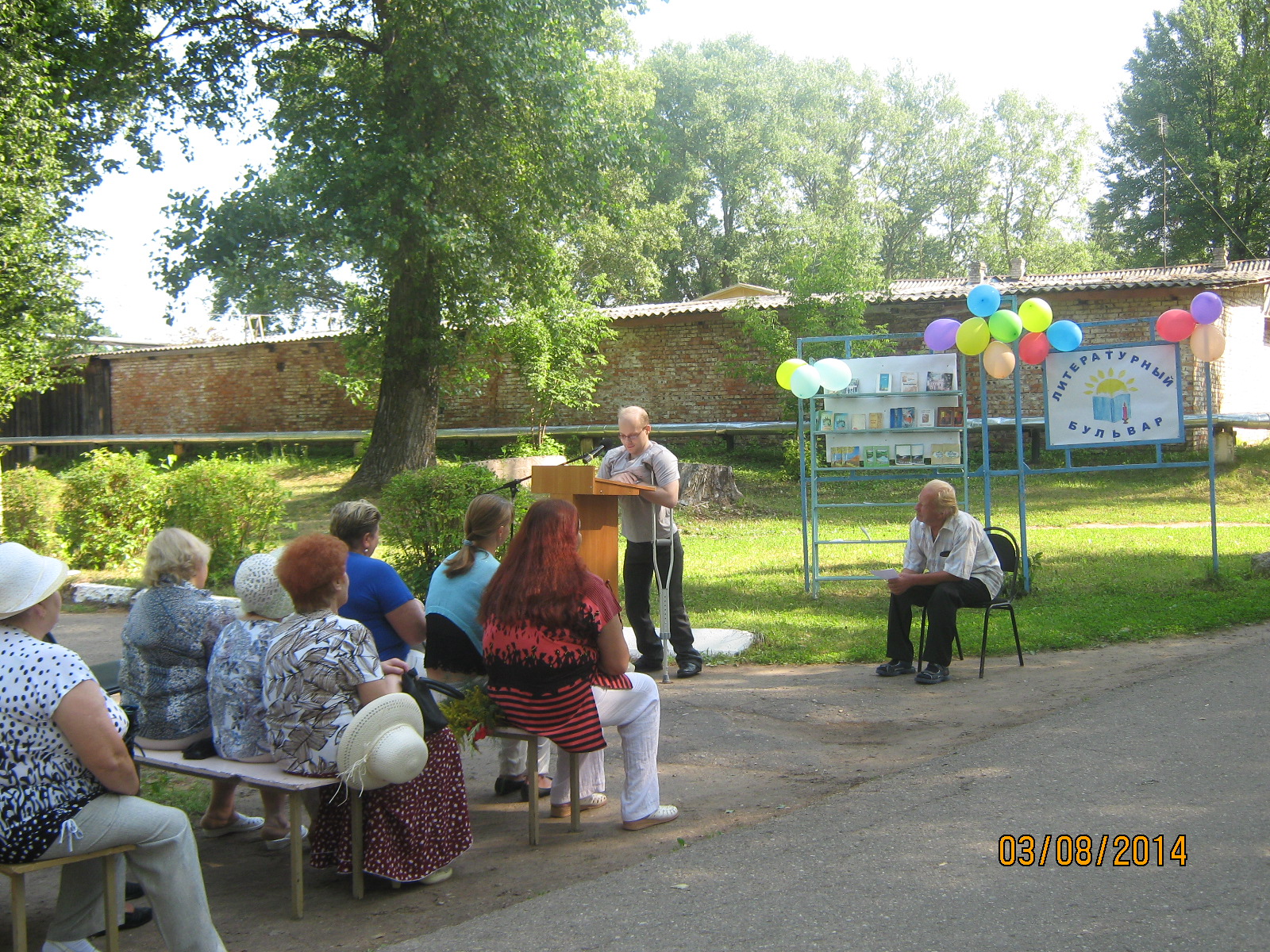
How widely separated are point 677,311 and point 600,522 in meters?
16.3

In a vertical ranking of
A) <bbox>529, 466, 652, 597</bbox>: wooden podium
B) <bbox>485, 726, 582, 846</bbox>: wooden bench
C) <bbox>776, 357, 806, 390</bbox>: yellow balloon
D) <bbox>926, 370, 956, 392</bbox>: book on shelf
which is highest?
<bbox>776, 357, 806, 390</bbox>: yellow balloon

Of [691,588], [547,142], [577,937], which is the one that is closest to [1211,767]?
[577,937]

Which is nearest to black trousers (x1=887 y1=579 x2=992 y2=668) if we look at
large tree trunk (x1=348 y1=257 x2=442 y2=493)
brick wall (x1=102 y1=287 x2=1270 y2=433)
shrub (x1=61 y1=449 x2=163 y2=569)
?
shrub (x1=61 y1=449 x2=163 y2=569)

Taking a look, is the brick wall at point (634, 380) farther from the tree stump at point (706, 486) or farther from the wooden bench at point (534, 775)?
the wooden bench at point (534, 775)

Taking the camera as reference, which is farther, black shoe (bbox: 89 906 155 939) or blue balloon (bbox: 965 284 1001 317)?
blue balloon (bbox: 965 284 1001 317)

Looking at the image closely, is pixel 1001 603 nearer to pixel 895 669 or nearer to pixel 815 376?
pixel 895 669

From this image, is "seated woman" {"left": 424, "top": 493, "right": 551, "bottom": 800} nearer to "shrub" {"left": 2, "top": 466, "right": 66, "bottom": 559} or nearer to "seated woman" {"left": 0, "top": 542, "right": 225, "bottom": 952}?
"seated woman" {"left": 0, "top": 542, "right": 225, "bottom": 952}

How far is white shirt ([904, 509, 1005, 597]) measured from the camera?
6.86 meters

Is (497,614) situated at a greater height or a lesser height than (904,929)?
greater

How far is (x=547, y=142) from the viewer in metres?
14.6

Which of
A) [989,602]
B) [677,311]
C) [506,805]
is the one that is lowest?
[506,805]

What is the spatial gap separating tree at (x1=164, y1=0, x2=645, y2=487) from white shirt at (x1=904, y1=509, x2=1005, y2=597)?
8558mm

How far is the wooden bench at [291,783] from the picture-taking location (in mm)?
3570

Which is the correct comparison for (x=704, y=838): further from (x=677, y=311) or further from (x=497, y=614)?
(x=677, y=311)
